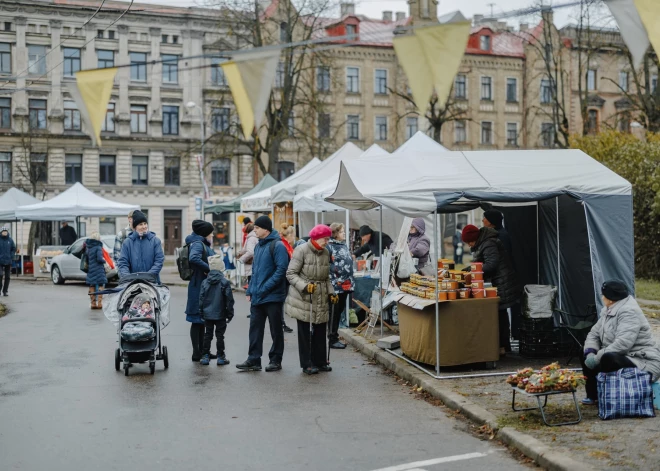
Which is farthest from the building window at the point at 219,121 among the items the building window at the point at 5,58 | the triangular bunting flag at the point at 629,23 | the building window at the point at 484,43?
the triangular bunting flag at the point at 629,23

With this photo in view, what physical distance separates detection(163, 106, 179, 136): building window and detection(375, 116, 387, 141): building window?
14.7m

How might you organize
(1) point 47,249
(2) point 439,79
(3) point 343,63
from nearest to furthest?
(2) point 439,79 < (1) point 47,249 < (3) point 343,63

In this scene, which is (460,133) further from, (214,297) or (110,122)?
(214,297)

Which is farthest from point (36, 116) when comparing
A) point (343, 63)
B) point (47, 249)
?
point (47, 249)

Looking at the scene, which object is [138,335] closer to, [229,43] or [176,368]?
[176,368]

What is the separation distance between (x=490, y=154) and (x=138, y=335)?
527cm

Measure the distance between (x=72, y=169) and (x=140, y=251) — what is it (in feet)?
151

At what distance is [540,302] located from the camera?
11.2 metres

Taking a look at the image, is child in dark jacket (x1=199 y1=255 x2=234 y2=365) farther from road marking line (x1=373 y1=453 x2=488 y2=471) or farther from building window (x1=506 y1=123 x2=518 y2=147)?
building window (x1=506 y1=123 x2=518 y2=147)

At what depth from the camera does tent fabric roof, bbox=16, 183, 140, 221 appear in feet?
98.8

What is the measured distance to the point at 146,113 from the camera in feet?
185

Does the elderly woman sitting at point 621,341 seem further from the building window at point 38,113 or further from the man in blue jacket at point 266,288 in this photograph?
the building window at point 38,113

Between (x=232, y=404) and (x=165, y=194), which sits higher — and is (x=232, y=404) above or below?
below

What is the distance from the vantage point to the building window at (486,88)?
63.9 meters
